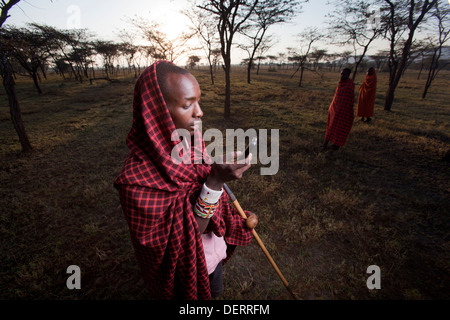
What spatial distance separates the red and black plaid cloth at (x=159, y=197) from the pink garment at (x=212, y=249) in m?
0.13

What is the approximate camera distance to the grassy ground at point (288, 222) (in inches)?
92.1

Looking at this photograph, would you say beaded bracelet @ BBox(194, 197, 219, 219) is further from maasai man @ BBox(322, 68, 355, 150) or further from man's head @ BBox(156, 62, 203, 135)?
maasai man @ BBox(322, 68, 355, 150)

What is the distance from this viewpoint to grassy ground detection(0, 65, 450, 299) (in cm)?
234

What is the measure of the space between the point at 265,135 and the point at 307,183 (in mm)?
3215

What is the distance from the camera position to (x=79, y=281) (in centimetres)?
238

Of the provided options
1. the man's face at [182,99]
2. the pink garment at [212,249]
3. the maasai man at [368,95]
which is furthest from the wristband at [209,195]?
the maasai man at [368,95]

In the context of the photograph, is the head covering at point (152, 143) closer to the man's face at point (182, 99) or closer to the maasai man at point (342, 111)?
the man's face at point (182, 99)

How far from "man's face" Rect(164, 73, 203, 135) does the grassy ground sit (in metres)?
2.22

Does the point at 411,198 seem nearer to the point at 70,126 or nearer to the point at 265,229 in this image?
the point at 265,229

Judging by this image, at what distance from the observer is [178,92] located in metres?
0.99

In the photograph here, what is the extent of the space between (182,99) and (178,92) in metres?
0.04

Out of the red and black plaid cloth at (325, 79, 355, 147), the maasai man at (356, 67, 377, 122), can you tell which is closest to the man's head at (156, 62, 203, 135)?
the red and black plaid cloth at (325, 79, 355, 147)

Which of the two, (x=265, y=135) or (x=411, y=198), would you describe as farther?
(x=265, y=135)
